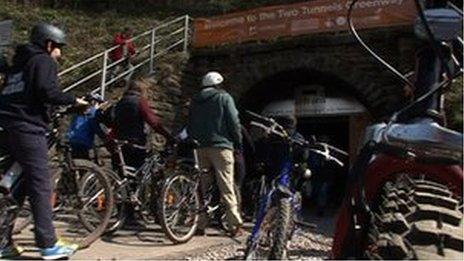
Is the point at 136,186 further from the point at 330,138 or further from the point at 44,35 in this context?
the point at 330,138

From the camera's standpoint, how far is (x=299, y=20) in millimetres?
13883

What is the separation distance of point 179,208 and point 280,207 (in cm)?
144

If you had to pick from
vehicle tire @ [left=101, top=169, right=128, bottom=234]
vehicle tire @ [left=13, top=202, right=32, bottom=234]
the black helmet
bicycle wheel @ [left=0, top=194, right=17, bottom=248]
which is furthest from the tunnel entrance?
the black helmet

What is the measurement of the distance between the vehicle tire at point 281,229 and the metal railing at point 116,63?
24.8 ft

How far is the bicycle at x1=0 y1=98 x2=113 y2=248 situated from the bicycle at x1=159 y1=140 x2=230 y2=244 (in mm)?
591

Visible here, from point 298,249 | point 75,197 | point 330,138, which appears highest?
point 75,197

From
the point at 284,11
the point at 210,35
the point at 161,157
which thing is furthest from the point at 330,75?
the point at 161,157

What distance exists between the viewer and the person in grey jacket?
6195 millimetres

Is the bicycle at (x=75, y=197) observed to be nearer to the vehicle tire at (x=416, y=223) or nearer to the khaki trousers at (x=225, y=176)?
the khaki trousers at (x=225, y=176)

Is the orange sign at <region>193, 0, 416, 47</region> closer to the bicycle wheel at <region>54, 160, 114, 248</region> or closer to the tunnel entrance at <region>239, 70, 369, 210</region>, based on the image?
the tunnel entrance at <region>239, 70, 369, 210</region>

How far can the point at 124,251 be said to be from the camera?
5.55 meters

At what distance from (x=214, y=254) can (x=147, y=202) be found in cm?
95

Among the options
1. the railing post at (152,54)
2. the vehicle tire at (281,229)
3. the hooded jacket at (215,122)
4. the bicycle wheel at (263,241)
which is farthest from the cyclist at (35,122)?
the railing post at (152,54)

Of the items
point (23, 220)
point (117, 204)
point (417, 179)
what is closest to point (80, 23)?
point (117, 204)
